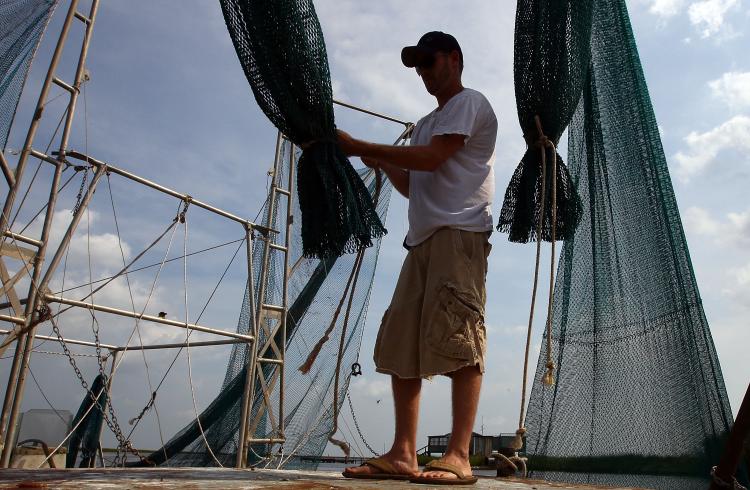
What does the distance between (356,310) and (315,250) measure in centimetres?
517

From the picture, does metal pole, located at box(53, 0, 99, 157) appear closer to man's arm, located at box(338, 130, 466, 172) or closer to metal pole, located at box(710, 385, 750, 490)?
man's arm, located at box(338, 130, 466, 172)

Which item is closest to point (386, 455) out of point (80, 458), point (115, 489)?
point (115, 489)

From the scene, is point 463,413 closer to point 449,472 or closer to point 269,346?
point 449,472

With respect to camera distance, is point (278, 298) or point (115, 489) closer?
point (115, 489)

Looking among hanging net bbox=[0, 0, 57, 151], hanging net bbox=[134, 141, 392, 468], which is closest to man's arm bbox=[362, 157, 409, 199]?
hanging net bbox=[0, 0, 57, 151]

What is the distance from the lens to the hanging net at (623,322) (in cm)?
282

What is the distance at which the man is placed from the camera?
2.42 metres

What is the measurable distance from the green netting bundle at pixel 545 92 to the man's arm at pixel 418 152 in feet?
1.71

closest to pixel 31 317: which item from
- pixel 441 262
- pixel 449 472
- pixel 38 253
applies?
pixel 38 253

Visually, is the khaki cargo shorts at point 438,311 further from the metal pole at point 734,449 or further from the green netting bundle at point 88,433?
the green netting bundle at point 88,433

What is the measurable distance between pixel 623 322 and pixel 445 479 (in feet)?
4.09

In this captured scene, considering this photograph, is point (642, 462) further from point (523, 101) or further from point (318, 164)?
point (318, 164)

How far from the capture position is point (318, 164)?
2.60m

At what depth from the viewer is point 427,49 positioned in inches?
107
